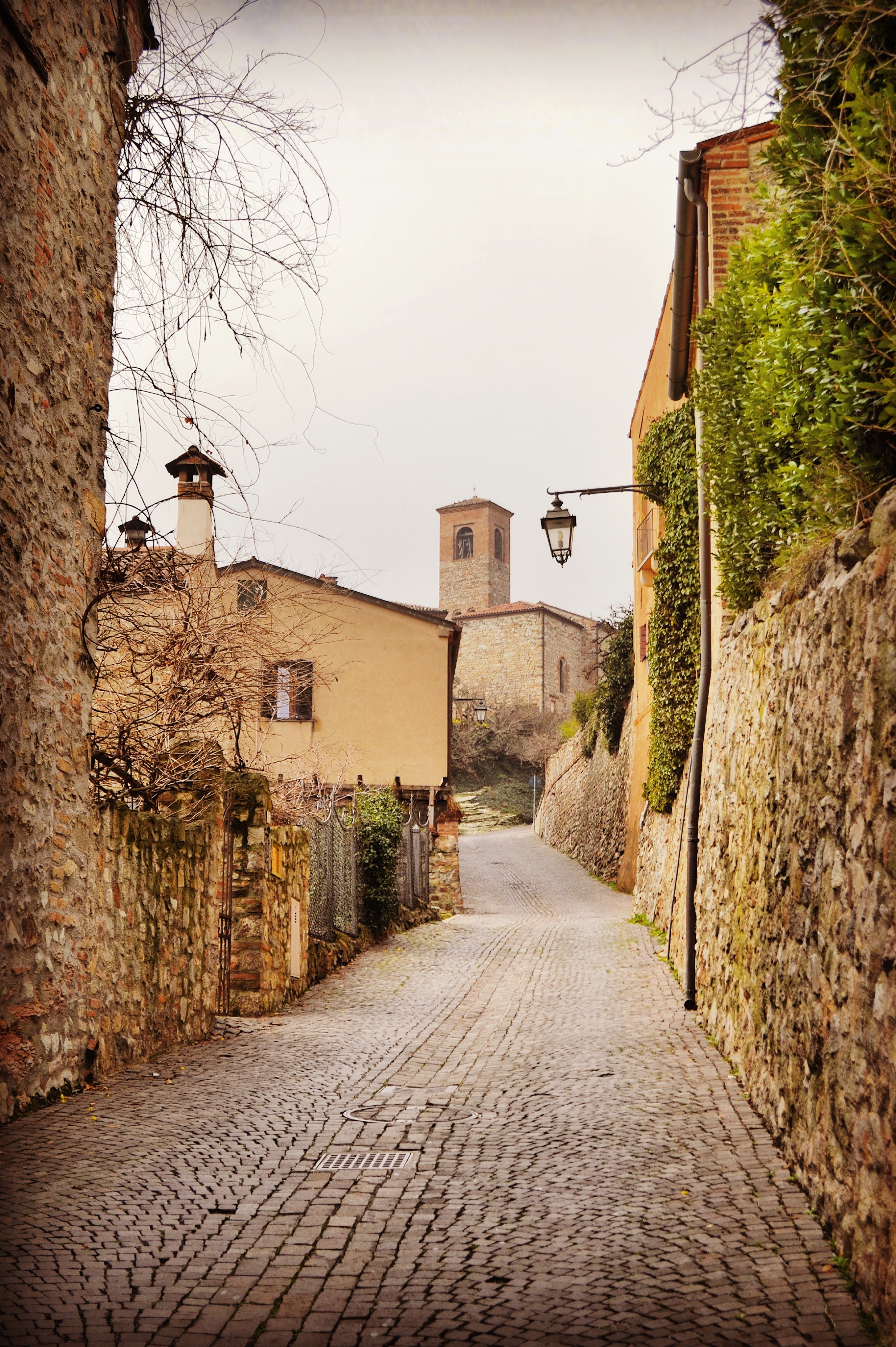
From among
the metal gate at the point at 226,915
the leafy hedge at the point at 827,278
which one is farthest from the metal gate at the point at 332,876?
the leafy hedge at the point at 827,278

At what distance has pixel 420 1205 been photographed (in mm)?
4262

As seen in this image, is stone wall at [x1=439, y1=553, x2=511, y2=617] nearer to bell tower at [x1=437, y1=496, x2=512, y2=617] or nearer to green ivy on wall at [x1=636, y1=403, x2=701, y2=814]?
bell tower at [x1=437, y1=496, x2=512, y2=617]

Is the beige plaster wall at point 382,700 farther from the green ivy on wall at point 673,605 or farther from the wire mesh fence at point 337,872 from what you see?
the green ivy on wall at point 673,605

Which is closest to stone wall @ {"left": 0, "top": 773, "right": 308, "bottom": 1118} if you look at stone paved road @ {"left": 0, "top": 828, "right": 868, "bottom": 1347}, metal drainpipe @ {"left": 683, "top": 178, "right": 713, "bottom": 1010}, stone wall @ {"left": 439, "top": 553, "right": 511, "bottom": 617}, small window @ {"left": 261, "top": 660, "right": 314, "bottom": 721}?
stone paved road @ {"left": 0, "top": 828, "right": 868, "bottom": 1347}

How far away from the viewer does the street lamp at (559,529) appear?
1246 centimetres

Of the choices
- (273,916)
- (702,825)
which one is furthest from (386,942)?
(702,825)

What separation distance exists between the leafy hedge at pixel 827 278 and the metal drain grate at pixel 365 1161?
3.49 m

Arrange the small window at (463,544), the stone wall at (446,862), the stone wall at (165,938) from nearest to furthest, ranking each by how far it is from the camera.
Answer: the stone wall at (165,938) → the stone wall at (446,862) → the small window at (463,544)

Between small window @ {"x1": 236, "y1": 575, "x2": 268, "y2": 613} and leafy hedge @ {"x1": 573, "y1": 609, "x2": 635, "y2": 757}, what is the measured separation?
12.6 meters

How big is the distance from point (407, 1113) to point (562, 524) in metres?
8.08

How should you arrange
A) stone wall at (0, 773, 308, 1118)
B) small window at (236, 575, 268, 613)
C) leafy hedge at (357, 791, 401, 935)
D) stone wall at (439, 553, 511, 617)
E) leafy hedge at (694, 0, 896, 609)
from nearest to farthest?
leafy hedge at (694, 0, 896, 609), stone wall at (0, 773, 308, 1118), small window at (236, 575, 268, 613), leafy hedge at (357, 791, 401, 935), stone wall at (439, 553, 511, 617)

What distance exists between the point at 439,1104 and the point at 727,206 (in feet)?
28.6

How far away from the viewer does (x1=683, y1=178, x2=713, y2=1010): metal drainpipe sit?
8.54 m

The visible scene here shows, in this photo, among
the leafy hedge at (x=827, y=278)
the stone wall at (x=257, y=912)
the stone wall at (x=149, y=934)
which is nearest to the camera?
the leafy hedge at (x=827, y=278)
